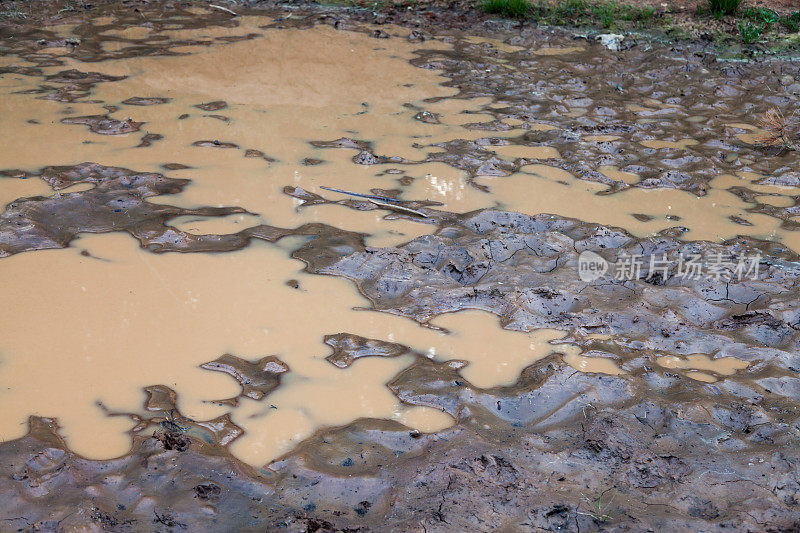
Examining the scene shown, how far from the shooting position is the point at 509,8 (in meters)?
7.78

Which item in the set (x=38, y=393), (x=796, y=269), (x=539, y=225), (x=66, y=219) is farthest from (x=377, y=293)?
(x=796, y=269)

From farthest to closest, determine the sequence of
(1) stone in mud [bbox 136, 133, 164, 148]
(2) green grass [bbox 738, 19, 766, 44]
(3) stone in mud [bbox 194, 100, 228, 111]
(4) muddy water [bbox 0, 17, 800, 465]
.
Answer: (2) green grass [bbox 738, 19, 766, 44], (3) stone in mud [bbox 194, 100, 228, 111], (1) stone in mud [bbox 136, 133, 164, 148], (4) muddy water [bbox 0, 17, 800, 465]

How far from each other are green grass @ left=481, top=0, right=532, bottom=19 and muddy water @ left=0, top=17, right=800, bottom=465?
133cm

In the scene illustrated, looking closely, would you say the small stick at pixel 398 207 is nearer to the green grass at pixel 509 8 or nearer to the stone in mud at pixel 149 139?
the stone in mud at pixel 149 139

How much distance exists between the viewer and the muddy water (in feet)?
8.84

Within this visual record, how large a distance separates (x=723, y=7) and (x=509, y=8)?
2114 mm

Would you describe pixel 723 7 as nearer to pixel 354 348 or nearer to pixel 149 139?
pixel 149 139

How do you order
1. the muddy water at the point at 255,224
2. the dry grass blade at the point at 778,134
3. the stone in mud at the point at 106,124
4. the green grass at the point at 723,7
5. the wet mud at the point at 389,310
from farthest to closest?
1. the green grass at the point at 723,7
2. the dry grass blade at the point at 778,134
3. the stone in mud at the point at 106,124
4. the muddy water at the point at 255,224
5. the wet mud at the point at 389,310

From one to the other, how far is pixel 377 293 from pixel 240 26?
509 centimetres

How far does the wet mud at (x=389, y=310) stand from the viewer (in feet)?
7.38

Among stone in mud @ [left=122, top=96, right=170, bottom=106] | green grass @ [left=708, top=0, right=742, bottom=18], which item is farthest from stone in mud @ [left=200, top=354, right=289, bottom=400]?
green grass @ [left=708, top=0, right=742, bottom=18]

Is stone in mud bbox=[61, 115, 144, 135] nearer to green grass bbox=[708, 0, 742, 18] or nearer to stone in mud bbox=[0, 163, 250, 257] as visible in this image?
stone in mud bbox=[0, 163, 250, 257]

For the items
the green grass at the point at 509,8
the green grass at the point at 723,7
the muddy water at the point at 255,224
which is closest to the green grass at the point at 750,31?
the green grass at the point at 723,7

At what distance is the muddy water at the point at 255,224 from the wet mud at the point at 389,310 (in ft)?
0.05
